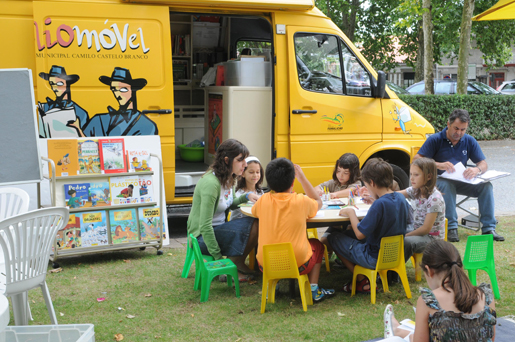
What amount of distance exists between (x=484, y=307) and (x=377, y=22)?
20.7 metres

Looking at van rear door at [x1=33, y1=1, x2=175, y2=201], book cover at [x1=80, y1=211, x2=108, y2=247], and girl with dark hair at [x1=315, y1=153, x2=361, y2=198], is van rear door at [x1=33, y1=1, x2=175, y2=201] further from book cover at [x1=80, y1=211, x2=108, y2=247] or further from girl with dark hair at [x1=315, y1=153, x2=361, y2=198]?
girl with dark hair at [x1=315, y1=153, x2=361, y2=198]

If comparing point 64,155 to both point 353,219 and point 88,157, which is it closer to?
point 88,157

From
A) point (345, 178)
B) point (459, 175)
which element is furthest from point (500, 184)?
point (345, 178)

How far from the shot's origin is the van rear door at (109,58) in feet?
17.9

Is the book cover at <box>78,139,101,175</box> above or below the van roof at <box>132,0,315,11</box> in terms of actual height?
below

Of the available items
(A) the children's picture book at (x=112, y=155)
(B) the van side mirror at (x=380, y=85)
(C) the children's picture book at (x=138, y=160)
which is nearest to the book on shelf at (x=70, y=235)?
(A) the children's picture book at (x=112, y=155)

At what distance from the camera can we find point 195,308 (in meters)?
4.05

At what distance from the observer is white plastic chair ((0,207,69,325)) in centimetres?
296

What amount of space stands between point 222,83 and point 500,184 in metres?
5.40

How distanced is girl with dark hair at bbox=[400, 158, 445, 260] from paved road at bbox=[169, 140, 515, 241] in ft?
9.10

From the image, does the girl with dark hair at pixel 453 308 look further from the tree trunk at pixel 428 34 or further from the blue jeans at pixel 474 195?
the tree trunk at pixel 428 34

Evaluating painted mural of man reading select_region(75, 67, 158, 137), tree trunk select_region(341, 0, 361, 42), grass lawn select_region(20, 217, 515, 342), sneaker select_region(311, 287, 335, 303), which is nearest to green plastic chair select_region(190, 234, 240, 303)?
grass lawn select_region(20, 217, 515, 342)

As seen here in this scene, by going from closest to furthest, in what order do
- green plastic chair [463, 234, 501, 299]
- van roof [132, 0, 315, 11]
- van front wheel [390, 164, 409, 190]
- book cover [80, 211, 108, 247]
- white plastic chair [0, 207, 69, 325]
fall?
white plastic chair [0, 207, 69, 325], green plastic chair [463, 234, 501, 299], book cover [80, 211, 108, 247], van roof [132, 0, 315, 11], van front wheel [390, 164, 409, 190]

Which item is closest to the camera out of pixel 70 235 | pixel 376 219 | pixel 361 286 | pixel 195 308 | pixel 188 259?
pixel 376 219
